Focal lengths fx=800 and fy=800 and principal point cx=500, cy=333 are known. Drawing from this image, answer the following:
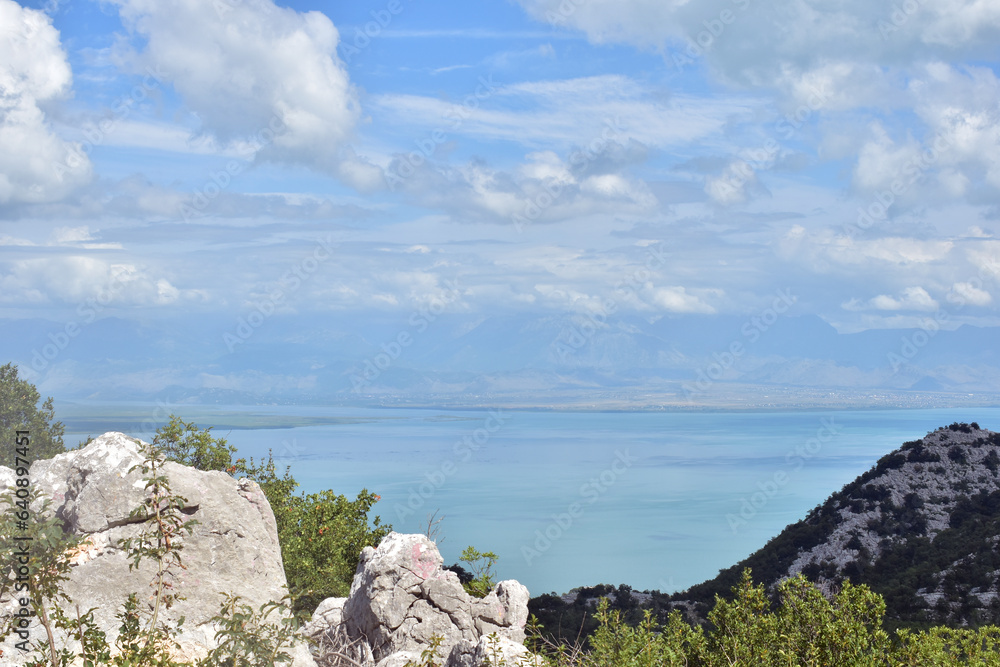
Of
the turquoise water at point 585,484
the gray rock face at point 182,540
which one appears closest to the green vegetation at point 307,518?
the turquoise water at point 585,484

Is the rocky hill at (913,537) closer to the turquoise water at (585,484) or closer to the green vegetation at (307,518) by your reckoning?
the turquoise water at (585,484)

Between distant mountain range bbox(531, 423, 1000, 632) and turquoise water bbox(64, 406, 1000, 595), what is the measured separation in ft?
15.1

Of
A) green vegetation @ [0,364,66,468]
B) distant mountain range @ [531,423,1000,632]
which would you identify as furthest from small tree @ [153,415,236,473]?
green vegetation @ [0,364,66,468]

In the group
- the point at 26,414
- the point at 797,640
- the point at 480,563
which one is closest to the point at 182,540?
the point at 797,640

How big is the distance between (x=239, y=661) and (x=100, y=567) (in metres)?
4.29

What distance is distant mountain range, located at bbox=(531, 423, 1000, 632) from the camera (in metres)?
24.2

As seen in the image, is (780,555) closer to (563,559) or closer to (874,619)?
(874,619)

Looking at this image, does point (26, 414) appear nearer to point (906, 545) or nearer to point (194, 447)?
point (194, 447)

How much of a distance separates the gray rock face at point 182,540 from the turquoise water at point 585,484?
10.6m
